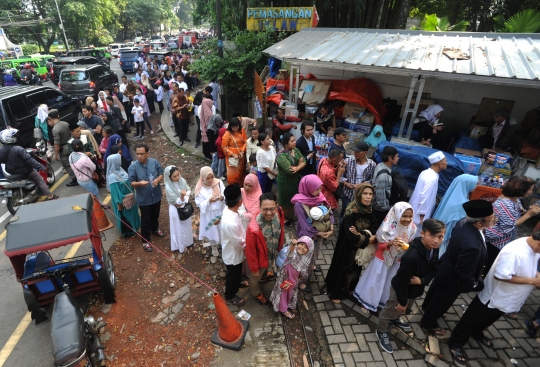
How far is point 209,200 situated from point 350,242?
2.31 metres

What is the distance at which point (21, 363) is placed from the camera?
11.7 ft

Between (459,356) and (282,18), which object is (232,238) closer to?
(459,356)

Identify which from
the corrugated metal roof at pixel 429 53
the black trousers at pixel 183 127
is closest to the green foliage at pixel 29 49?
the black trousers at pixel 183 127

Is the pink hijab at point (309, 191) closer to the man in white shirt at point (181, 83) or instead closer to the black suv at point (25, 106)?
the black suv at point (25, 106)

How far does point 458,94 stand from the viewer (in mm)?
7371

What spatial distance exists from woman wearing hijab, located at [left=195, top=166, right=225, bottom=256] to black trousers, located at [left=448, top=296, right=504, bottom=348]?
362cm

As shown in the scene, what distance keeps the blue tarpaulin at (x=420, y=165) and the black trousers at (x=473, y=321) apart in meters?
2.97

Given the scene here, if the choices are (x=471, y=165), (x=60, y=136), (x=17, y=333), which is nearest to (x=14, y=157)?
(x=60, y=136)

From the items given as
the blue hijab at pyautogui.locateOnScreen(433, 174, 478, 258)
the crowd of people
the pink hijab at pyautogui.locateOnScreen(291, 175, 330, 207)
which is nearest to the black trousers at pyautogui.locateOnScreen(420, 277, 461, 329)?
the crowd of people

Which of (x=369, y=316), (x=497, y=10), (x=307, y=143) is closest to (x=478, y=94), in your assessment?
(x=307, y=143)

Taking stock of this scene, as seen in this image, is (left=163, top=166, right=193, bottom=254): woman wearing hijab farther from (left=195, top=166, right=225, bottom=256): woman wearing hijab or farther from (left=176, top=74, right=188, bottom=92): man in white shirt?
(left=176, top=74, right=188, bottom=92): man in white shirt

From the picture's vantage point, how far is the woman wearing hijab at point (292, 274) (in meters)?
3.59

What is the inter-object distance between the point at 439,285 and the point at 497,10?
20342 millimetres

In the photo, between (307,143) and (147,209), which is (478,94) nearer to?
(307,143)
